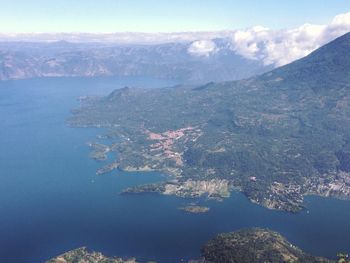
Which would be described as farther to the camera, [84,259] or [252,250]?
[84,259]

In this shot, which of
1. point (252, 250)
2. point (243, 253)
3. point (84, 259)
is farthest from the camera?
point (84, 259)

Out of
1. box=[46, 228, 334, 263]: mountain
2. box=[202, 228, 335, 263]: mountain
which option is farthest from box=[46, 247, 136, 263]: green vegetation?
box=[202, 228, 335, 263]: mountain

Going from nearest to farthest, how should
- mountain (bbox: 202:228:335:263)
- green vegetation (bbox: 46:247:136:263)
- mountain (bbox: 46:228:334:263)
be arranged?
1. mountain (bbox: 202:228:335:263)
2. mountain (bbox: 46:228:334:263)
3. green vegetation (bbox: 46:247:136:263)

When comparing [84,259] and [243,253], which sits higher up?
[243,253]

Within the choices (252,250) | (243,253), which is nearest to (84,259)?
(243,253)

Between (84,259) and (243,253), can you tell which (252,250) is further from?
(84,259)

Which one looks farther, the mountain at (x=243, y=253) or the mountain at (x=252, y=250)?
the mountain at (x=243, y=253)

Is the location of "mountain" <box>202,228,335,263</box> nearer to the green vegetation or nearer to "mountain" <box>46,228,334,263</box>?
"mountain" <box>46,228,334,263</box>

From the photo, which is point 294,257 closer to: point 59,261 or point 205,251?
point 205,251

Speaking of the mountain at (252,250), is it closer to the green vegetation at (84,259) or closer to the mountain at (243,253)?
the mountain at (243,253)

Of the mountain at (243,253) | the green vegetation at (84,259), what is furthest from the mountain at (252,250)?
the green vegetation at (84,259)

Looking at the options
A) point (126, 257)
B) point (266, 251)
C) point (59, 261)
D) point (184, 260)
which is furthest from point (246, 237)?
point (59, 261)
